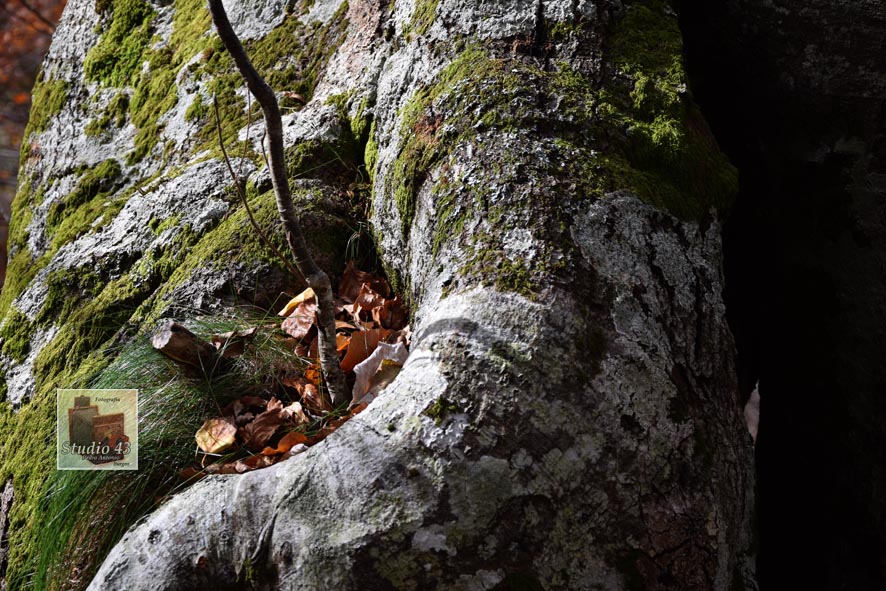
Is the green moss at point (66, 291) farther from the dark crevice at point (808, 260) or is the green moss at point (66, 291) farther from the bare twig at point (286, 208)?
the dark crevice at point (808, 260)

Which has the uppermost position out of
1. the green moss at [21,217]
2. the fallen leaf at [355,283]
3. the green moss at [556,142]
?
the green moss at [21,217]

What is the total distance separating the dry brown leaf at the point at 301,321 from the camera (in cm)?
255

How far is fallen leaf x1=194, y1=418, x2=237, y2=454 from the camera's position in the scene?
223 cm

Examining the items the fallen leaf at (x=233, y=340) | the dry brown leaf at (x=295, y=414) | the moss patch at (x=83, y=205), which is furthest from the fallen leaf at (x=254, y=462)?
the moss patch at (x=83, y=205)

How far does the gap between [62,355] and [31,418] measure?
0.26m

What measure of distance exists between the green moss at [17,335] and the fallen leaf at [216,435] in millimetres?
1254

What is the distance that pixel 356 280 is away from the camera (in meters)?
2.73

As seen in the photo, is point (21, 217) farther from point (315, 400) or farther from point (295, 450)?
point (295, 450)

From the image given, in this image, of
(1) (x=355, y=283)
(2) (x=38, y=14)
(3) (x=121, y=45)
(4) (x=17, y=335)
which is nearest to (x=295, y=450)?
(1) (x=355, y=283)

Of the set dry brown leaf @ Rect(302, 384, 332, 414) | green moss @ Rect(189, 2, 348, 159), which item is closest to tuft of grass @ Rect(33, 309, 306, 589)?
dry brown leaf @ Rect(302, 384, 332, 414)

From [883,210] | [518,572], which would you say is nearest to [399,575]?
[518,572]

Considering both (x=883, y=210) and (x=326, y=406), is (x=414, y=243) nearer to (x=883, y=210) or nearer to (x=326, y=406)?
(x=326, y=406)

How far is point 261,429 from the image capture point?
2.27 meters

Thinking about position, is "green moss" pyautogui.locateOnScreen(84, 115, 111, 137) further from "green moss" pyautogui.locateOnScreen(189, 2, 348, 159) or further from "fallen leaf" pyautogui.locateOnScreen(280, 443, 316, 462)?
"fallen leaf" pyautogui.locateOnScreen(280, 443, 316, 462)
